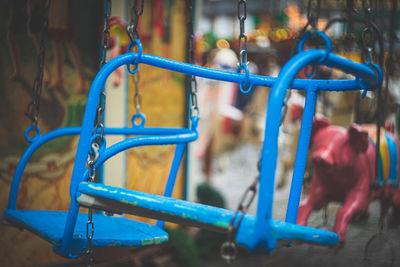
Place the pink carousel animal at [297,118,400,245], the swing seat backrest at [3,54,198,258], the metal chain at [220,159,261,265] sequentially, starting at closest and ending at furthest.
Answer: the metal chain at [220,159,261,265]
the swing seat backrest at [3,54,198,258]
the pink carousel animal at [297,118,400,245]

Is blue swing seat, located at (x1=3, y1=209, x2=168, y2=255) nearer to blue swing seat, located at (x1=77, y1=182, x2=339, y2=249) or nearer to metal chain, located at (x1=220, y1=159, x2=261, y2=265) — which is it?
blue swing seat, located at (x1=77, y1=182, x2=339, y2=249)

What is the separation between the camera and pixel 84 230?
4.13ft

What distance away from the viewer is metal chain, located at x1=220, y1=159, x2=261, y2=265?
79cm

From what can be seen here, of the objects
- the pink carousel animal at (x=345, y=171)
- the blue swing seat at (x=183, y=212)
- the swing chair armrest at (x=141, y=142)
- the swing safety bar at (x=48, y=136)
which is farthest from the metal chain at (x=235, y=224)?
the pink carousel animal at (x=345, y=171)

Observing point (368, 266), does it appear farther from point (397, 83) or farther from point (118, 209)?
point (397, 83)

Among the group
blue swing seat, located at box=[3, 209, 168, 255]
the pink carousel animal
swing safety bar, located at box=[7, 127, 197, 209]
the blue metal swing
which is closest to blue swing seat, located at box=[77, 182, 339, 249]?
the blue metal swing

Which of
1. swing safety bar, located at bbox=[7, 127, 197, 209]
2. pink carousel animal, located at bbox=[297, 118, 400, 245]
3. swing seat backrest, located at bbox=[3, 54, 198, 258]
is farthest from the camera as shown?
pink carousel animal, located at bbox=[297, 118, 400, 245]

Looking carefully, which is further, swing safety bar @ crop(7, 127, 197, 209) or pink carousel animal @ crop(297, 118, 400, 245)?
pink carousel animal @ crop(297, 118, 400, 245)

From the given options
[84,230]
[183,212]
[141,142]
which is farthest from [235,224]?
[84,230]

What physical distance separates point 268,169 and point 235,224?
13 centimetres

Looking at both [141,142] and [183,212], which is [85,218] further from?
[183,212]

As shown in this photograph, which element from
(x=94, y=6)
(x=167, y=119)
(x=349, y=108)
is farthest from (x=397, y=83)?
(x=94, y=6)

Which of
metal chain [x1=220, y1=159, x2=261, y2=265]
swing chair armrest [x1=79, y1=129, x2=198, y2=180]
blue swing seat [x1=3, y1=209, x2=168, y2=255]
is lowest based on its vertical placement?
blue swing seat [x1=3, y1=209, x2=168, y2=255]

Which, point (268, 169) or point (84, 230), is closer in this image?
point (268, 169)
